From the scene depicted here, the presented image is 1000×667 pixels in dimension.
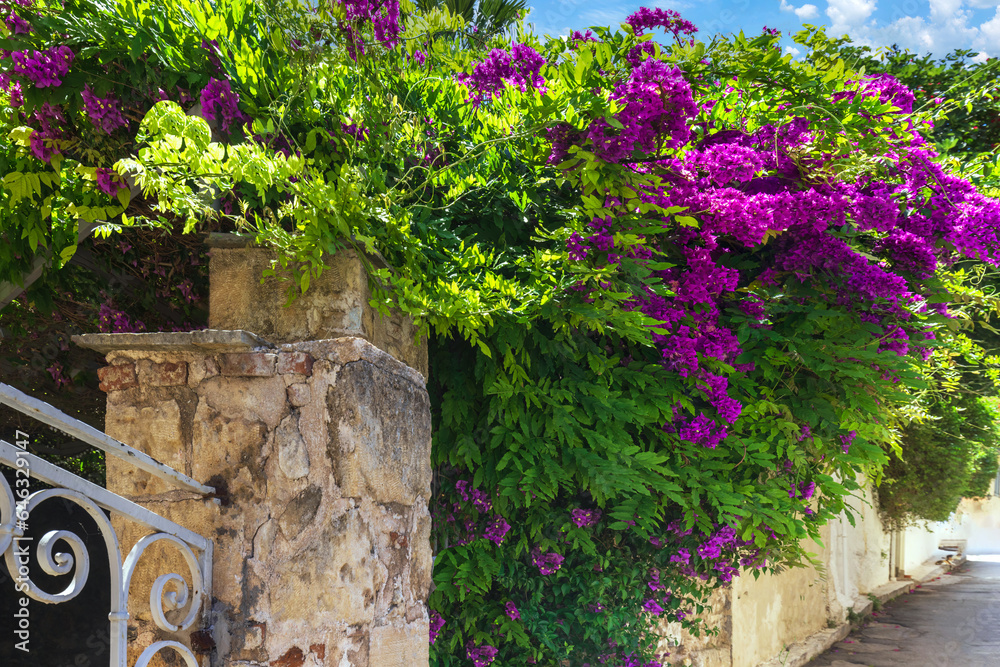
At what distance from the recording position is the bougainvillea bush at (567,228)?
2.14 metres

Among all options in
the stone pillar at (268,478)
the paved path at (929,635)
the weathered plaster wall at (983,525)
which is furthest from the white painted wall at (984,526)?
the stone pillar at (268,478)

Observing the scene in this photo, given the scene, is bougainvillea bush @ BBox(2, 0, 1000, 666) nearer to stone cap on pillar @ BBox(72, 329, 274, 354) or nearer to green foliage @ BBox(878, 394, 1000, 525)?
stone cap on pillar @ BBox(72, 329, 274, 354)

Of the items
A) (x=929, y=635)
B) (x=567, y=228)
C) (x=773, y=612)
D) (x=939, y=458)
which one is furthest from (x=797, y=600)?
(x=567, y=228)

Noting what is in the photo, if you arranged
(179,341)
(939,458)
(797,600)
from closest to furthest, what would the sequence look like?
(179,341), (797,600), (939,458)

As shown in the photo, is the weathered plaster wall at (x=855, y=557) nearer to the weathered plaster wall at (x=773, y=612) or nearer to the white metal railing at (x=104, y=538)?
the weathered plaster wall at (x=773, y=612)

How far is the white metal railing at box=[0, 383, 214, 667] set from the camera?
4.78 feet

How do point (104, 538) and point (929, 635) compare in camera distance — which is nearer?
point (104, 538)

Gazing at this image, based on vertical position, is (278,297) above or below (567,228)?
below

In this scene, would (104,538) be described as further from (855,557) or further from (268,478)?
(855,557)

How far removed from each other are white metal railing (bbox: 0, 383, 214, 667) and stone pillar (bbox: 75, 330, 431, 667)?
101mm

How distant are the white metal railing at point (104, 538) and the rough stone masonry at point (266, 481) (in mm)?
91

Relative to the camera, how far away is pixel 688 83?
8.33 feet

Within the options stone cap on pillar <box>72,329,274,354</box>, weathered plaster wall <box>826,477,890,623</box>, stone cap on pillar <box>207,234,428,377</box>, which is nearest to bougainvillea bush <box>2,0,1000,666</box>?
stone cap on pillar <box>207,234,428,377</box>

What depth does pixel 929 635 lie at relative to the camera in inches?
363
